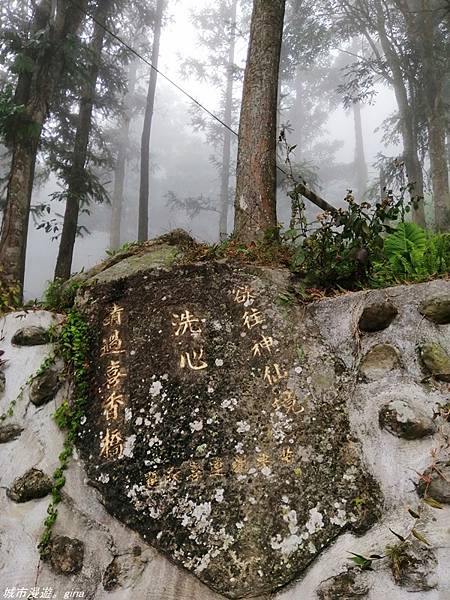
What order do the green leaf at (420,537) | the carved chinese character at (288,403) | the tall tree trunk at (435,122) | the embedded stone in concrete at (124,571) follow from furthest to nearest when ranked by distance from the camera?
the tall tree trunk at (435,122) → the carved chinese character at (288,403) → the embedded stone in concrete at (124,571) → the green leaf at (420,537)

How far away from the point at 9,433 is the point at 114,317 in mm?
1065

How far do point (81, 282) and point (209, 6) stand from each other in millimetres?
22390

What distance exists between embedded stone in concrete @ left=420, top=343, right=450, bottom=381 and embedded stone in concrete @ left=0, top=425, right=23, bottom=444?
2716mm

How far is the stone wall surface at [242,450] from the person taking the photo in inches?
90.5

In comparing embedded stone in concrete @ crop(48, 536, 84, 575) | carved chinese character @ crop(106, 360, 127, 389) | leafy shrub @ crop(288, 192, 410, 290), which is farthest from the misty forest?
embedded stone in concrete @ crop(48, 536, 84, 575)

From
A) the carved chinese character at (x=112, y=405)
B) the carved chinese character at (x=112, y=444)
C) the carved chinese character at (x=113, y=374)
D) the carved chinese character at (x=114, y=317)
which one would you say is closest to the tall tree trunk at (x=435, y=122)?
the carved chinese character at (x=114, y=317)

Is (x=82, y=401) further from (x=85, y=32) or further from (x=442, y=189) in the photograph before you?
(x=85, y=32)

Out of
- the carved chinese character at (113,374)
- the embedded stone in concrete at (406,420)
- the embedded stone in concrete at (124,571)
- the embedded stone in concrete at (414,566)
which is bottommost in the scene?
the embedded stone in concrete at (124,571)

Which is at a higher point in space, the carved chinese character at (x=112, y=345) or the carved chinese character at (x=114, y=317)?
the carved chinese character at (x=114, y=317)

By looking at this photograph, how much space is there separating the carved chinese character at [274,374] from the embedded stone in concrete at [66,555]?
1.48 meters

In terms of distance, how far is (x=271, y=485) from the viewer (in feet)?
8.13

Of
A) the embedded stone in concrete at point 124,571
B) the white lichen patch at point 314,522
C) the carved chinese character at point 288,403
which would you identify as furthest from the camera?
the carved chinese character at point 288,403

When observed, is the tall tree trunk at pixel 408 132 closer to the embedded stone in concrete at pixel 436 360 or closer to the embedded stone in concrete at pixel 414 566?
the embedded stone in concrete at pixel 436 360

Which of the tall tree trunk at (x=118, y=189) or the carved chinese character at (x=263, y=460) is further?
the tall tree trunk at (x=118, y=189)
